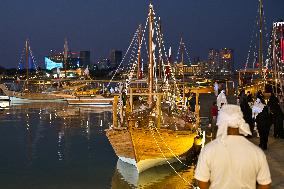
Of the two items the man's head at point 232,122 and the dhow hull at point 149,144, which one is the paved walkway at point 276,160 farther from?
the man's head at point 232,122

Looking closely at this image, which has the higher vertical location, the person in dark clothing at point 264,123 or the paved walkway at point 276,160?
the person in dark clothing at point 264,123

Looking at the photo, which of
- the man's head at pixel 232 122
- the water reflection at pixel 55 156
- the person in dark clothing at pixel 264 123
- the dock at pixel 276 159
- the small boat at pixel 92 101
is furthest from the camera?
the small boat at pixel 92 101

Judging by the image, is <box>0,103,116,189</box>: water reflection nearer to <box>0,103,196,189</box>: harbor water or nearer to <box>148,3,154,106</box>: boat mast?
<box>0,103,196,189</box>: harbor water

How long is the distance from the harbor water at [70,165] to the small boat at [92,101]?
31065 mm

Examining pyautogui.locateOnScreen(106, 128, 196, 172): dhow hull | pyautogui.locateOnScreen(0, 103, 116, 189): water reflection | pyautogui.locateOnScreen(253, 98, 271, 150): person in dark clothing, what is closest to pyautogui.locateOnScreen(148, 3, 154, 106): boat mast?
pyautogui.locateOnScreen(0, 103, 116, 189): water reflection

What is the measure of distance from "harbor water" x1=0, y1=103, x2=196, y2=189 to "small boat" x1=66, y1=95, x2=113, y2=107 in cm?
3107

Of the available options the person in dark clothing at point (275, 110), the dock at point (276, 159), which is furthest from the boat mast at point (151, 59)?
the person in dark clothing at point (275, 110)

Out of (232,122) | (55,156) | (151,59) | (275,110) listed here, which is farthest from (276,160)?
(55,156)

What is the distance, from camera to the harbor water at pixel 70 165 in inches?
717

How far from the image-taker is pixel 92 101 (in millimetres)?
70938

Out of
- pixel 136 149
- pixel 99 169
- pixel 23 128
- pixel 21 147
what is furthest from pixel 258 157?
Result: pixel 23 128

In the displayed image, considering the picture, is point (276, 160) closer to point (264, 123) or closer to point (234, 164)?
point (264, 123)

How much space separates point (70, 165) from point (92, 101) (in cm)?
4858

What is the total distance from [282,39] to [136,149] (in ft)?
216
